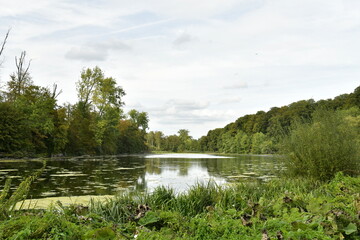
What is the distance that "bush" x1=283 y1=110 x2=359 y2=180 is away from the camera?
7277 millimetres

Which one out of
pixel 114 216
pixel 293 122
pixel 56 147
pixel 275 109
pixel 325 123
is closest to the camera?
pixel 114 216

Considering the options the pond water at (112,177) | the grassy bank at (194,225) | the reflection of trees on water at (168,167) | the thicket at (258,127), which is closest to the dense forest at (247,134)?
the thicket at (258,127)

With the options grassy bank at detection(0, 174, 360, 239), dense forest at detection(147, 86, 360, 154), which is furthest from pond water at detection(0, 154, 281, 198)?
dense forest at detection(147, 86, 360, 154)

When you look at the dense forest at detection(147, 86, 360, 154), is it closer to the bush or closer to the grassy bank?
the bush

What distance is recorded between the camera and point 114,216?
3928 mm

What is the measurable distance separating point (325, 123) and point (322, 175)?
61.9 inches

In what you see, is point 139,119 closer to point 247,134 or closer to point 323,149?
point 247,134

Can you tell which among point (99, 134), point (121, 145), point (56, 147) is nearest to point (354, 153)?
point (56, 147)

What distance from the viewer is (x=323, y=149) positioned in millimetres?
7332

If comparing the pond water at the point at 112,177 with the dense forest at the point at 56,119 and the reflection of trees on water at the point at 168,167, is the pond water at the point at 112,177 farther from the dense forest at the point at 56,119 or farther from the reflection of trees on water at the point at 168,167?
the dense forest at the point at 56,119

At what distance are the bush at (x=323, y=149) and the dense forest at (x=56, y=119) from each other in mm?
21109

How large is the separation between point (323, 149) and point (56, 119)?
2772cm

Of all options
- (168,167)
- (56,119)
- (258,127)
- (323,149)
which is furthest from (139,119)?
(323,149)

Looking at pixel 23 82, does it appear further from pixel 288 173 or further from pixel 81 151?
pixel 288 173
